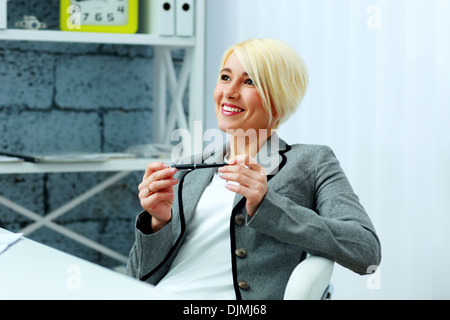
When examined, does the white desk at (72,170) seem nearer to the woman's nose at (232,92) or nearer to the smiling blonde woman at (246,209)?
the smiling blonde woman at (246,209)

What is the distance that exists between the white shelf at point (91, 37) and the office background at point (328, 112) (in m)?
0.21

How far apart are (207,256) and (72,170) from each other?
0.99 metres

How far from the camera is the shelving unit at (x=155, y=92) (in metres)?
2.27

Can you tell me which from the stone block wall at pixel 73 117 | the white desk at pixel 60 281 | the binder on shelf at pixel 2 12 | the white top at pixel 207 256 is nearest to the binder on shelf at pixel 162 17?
the stone block wall at pixel 73 117

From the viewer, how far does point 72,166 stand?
2295 millimetres

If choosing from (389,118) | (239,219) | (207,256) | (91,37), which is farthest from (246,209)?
(91,37)

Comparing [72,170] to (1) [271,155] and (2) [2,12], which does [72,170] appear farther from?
(1) [271,155]

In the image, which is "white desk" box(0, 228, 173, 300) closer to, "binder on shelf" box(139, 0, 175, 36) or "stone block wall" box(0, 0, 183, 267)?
"binder on shelf" box(139, 0, 175, 36)

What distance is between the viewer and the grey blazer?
1.27 metres

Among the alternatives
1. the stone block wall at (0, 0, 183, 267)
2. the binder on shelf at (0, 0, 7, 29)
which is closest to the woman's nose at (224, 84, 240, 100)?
the binder on shelf at (0, 0, 7, 29)

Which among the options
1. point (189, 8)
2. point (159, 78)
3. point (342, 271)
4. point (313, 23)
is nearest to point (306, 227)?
point (342, 271)
